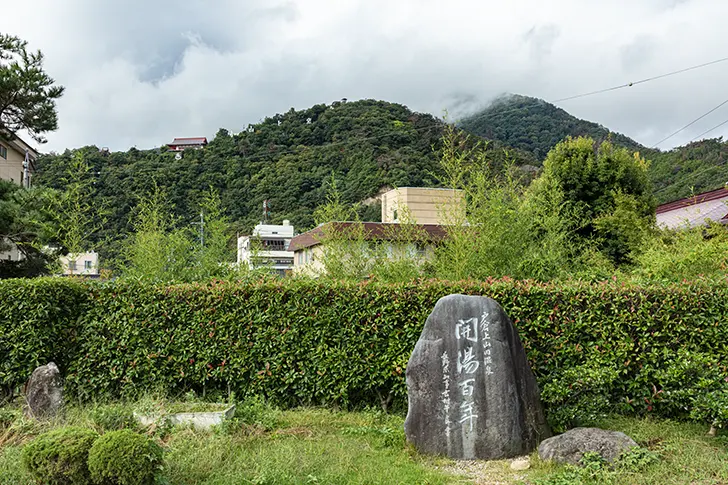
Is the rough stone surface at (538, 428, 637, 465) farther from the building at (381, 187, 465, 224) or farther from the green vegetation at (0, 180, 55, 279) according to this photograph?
the green vegetation at (0, 180, 55, 279)

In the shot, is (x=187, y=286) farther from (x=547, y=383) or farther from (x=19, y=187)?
(x=19, y=187)

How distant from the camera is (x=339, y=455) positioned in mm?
4461

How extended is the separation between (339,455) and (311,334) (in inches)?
64.8

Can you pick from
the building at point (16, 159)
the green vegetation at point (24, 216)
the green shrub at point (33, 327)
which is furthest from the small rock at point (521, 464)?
the building at point (16, 159)

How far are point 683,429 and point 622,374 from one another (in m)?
0.71

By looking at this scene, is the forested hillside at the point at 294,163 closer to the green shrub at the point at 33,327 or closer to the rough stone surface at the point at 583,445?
the green shrub at the point at 33,327

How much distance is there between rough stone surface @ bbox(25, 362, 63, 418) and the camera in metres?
5.16

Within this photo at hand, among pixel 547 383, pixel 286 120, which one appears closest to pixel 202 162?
pixel 286 120

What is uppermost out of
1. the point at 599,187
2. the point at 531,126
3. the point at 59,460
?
the point at 531,126

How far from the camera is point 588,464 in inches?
161

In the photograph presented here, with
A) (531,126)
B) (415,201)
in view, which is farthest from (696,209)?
(531,126)

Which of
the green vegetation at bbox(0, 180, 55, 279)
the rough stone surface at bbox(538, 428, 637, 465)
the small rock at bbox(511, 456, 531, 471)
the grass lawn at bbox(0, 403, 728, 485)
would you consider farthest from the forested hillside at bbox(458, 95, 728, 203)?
the green vegetation at bbox(0, 180, 55, 279)

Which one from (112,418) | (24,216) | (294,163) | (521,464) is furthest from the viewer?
(294,163)

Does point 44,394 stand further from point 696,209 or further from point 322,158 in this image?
point 322,158
